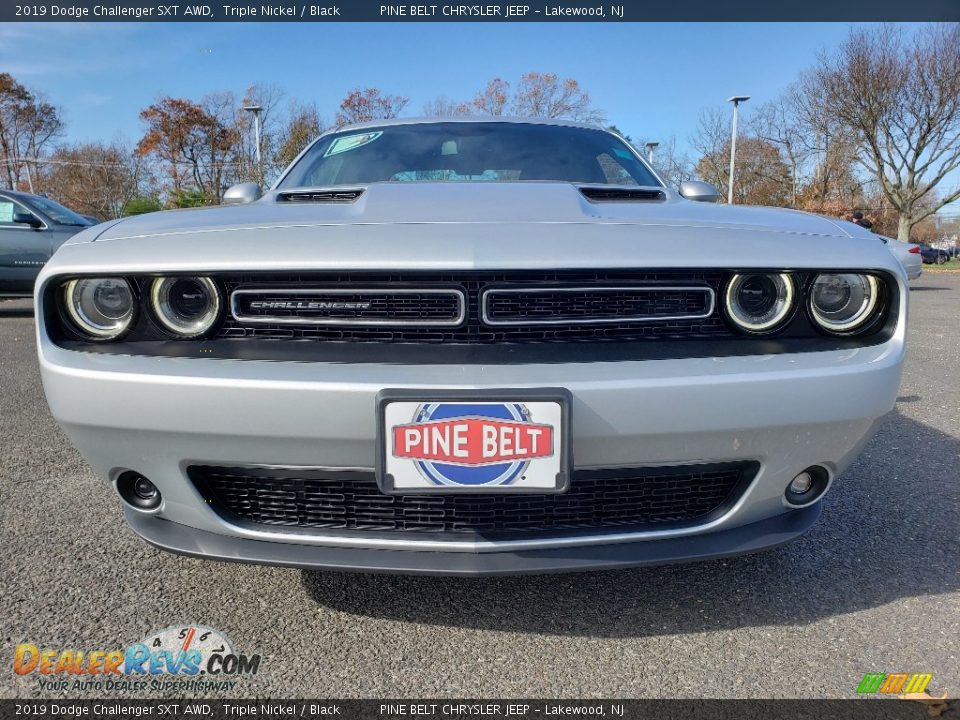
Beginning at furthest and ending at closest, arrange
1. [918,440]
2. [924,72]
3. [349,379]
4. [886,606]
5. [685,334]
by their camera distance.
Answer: [924,72] < [918,440] < [886,606] < [685,334] < [349,379]

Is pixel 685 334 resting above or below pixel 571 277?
below

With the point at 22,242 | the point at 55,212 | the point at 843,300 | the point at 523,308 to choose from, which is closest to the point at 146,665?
the point at 523,308

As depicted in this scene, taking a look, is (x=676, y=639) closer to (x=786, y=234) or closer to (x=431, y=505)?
(x=431, y=505)

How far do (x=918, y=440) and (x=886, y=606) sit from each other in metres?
1.83

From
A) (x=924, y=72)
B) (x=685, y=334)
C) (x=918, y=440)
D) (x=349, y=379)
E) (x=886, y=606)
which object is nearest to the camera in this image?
(x=349, y=379)

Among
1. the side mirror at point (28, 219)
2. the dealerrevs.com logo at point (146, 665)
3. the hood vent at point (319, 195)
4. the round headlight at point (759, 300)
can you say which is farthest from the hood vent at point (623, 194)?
the side mirror at point (28, 219)

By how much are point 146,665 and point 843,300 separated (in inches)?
75.0

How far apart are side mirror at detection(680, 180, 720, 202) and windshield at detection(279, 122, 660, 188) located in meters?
0.12

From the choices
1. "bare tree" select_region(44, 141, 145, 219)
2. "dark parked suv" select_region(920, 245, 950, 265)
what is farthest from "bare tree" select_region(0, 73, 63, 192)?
"dark parked suv" select_region(920, 245, 950, 265)

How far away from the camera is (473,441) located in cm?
131

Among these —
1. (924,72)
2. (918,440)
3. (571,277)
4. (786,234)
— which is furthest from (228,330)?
(924,72)

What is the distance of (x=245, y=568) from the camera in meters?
1.95

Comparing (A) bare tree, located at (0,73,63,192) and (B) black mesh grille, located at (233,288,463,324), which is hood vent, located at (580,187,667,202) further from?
(A) bare tree, located at (0,73,63,192)

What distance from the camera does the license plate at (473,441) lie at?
128cm
